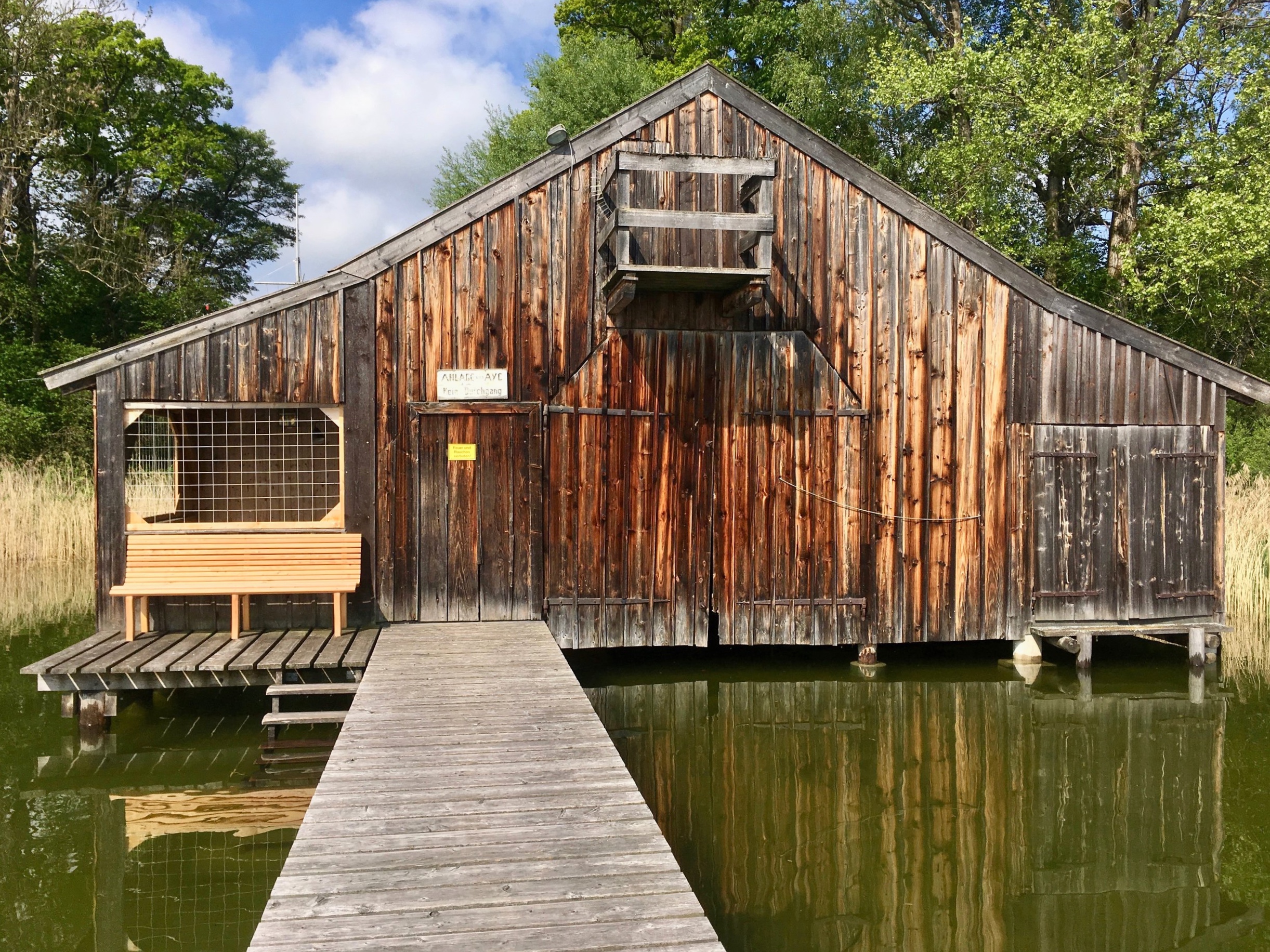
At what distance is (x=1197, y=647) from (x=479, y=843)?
869 centimetres

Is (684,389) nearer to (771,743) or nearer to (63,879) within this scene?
(771,743)

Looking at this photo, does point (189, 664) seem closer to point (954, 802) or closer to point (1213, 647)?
point (954, 802)

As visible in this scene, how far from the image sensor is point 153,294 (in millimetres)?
28141

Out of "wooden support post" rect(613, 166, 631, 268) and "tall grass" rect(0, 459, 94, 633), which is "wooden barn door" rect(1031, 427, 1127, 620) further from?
"tall grass" rect(0, 459, 94, 633)

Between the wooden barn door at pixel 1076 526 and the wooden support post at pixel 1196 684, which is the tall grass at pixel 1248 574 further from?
the wooden barn door at pixel 1076 526

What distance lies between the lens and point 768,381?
9.72 meters

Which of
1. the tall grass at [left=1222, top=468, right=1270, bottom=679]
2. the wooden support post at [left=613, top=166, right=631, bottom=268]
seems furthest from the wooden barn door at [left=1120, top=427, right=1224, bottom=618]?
the wooden support post at [left=613, top=166, right=631, bottom=268]

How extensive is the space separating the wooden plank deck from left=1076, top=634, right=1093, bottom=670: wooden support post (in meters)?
6.69

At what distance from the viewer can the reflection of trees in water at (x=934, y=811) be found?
5.05m

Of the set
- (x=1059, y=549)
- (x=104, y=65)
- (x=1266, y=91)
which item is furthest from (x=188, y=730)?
(x=104, y=65)

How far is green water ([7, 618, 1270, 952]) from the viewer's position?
5.04m

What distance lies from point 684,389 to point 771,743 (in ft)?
11.2

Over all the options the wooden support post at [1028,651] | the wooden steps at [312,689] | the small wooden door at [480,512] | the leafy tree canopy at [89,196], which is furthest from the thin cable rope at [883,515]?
the leafy tree canopy at [89,196]

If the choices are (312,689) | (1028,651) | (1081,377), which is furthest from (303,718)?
(1081,377)
